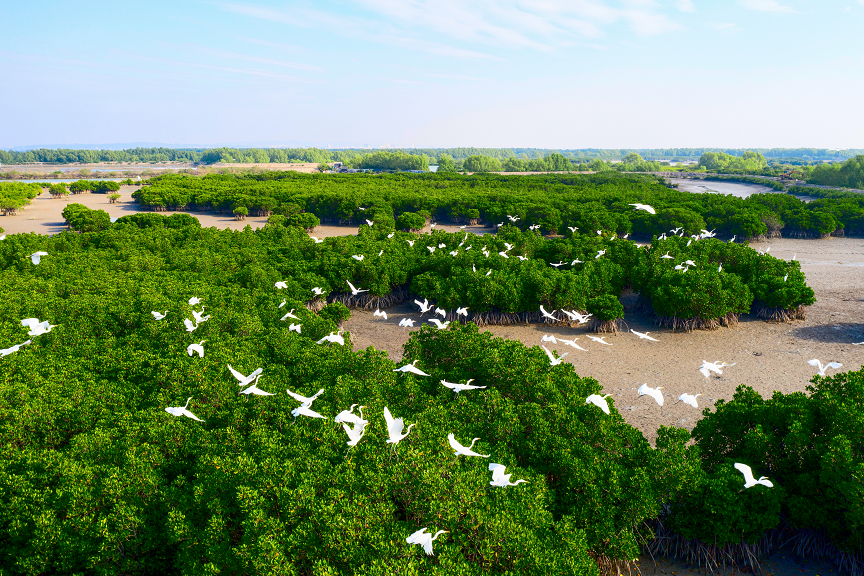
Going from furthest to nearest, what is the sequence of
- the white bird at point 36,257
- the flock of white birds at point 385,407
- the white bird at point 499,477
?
the white bird at point 36,257, the flock of white birds at point 385,407, the white bird at point 499,477

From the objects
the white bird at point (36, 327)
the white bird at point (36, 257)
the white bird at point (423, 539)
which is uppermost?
the white bird at point (36, 257)

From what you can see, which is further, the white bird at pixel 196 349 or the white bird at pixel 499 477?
the white bird at pixel 196 349

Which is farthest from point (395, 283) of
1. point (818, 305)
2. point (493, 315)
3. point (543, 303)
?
point (818, 305)

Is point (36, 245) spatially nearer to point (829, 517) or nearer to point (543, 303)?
point (543, 303)

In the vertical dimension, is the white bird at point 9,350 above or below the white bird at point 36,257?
below

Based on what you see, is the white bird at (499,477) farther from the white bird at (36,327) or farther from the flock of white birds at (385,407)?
the white bird at (36,327)

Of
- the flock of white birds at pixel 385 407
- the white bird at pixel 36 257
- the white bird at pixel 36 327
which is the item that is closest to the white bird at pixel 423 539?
the flock of white birds at pixel 385 407

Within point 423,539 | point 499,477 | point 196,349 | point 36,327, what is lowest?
point 423,539

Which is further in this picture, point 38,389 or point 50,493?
point 38,389

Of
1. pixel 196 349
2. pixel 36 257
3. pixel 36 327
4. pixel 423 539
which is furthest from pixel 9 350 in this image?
pixel 36 257

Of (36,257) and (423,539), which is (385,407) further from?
(36,257)

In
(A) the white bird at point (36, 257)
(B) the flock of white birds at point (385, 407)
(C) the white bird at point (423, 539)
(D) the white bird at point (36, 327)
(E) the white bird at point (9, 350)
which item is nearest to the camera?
(C) the white bird at point (423, 539)
